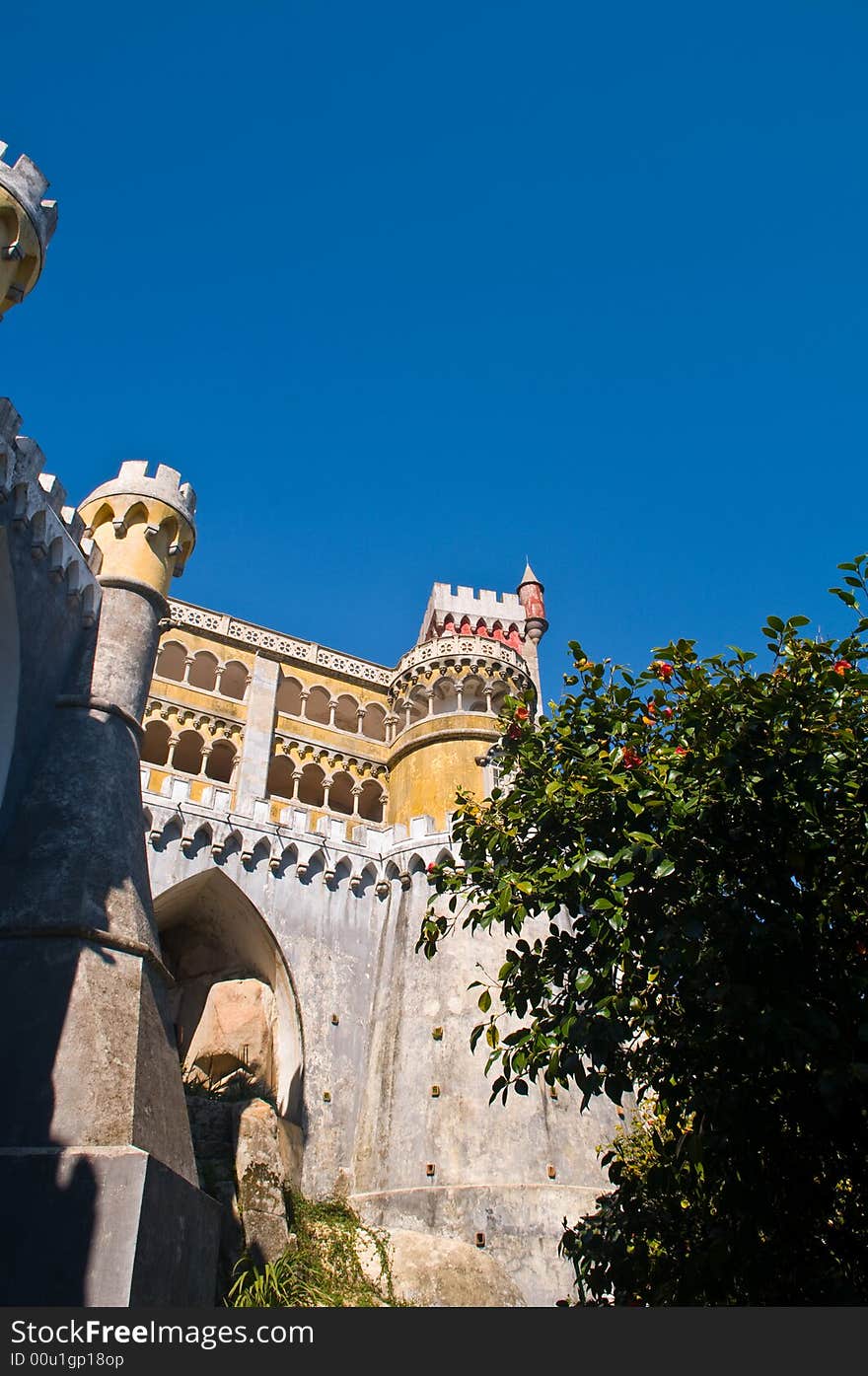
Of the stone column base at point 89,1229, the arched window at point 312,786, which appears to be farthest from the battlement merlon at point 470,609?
the stone column base at point 89,1229

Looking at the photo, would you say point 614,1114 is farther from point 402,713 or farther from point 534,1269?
point 402,713

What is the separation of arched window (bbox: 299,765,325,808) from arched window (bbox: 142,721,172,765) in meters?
4.91

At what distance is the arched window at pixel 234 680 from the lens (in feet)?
120

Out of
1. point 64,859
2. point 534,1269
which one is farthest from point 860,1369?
point 534,1269

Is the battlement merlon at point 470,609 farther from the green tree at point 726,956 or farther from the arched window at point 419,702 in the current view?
the green tree at point 726,956

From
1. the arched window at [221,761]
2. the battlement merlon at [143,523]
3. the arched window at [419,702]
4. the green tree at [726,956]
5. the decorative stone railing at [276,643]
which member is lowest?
the green tree at [726,956]

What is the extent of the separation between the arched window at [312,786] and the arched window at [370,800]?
1516mm

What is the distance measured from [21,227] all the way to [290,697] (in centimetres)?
2505

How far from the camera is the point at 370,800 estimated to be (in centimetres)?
3688

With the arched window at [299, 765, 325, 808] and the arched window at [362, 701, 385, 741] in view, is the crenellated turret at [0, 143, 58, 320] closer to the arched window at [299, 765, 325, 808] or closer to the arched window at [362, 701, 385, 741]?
the arched window at [299, 765, 325, 808]

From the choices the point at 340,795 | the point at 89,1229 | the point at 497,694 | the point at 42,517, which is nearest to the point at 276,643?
the point at 340,795

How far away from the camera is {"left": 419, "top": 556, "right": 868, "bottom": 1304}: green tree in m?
8.52

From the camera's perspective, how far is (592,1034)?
944cm

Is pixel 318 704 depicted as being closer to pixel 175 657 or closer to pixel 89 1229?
pixel 175 657
